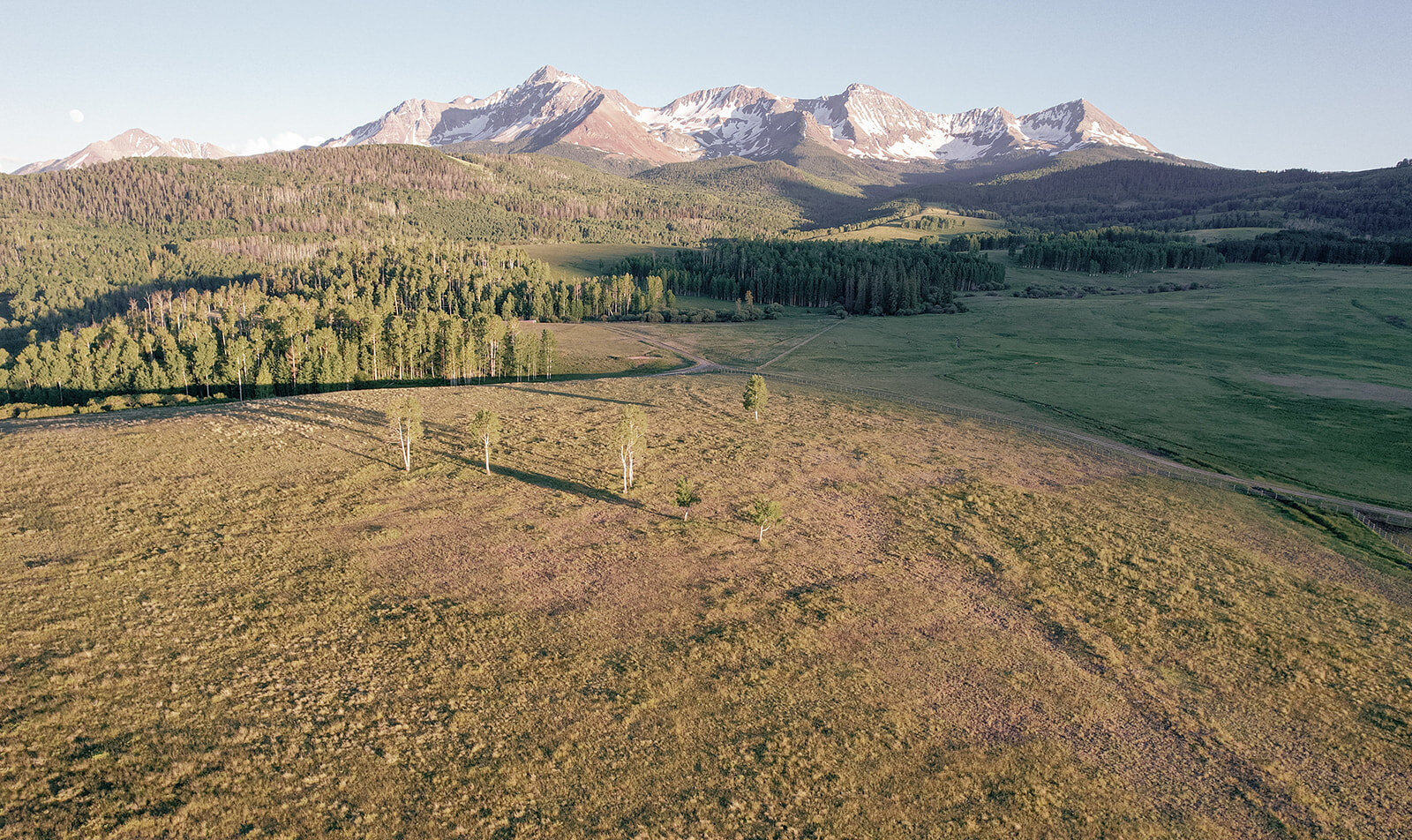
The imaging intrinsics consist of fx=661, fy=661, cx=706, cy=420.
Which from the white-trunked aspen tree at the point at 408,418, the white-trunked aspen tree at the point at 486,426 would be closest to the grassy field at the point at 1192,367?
the white-trunked aspen tree at the point at 486,426

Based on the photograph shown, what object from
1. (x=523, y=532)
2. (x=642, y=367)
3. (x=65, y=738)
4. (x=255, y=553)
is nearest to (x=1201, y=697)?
(x=523, y=532)

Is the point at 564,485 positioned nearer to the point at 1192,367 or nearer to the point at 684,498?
the point at 684,498

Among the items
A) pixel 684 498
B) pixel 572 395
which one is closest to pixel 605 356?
pixel 572 395

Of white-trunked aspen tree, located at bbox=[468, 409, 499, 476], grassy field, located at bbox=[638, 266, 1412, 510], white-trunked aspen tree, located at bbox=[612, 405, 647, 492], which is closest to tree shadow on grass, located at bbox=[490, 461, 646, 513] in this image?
white-trunked aspen tree, located at bbox=[468, 409, 499, 476]

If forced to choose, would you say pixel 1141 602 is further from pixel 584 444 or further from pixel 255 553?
pixel 255 553

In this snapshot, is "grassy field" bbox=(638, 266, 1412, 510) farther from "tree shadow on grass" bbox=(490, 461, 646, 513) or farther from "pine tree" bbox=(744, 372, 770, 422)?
"tree shadow on grass" bbox=(490, 461, 646, 513)

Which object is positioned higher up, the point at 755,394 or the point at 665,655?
the point at 755,394
